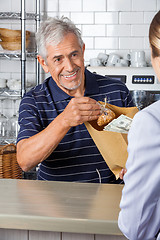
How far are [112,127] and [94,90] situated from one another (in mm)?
585

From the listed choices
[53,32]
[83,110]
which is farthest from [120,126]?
[53,32]

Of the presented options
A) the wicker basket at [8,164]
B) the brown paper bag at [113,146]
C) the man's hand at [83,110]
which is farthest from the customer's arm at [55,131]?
the wicker basket at [8,164]

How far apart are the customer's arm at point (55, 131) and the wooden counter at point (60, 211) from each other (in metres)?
0.19

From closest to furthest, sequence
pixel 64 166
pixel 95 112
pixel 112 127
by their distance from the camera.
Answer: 1. pixel 112 127
2. pixel 95 112
3. pixel 64 166

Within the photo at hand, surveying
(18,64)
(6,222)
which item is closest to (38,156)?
(6,222)

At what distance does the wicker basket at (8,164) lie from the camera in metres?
2.74

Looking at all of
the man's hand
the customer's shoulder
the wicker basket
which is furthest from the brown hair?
the wicker basket

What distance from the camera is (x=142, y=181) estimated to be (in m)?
0.74

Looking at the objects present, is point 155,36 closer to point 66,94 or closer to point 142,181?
point 142,181

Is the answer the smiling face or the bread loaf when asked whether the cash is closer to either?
the bread loaf

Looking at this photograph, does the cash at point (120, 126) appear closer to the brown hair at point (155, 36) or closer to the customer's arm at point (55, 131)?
the customer's arm at point (55, 131)

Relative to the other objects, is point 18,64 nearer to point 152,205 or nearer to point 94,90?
point 94,90

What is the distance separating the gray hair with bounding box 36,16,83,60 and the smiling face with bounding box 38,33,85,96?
0.02 metres

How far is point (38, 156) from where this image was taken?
5.04ft
